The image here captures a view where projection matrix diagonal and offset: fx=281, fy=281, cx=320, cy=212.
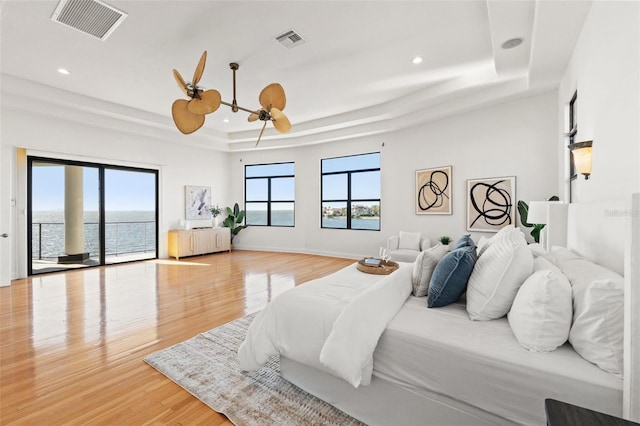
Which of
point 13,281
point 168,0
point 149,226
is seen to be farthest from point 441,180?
point 13,281

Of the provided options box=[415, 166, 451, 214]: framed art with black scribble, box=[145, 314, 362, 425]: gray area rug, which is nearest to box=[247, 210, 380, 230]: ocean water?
box=[415, 166, 451, 214]: framed art with black scribble

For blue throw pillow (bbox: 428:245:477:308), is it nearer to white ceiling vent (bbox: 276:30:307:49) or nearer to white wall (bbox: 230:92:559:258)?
white ceiling vent (bbox: 276:30:307:49)

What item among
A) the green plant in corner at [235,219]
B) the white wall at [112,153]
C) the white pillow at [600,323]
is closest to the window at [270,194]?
the green plant in corner at [235,219]

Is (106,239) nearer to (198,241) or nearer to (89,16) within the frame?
(198,241)

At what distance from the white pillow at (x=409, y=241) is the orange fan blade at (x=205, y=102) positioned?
431 centimetres

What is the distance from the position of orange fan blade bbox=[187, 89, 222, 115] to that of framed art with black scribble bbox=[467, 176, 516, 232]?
4.60 metres

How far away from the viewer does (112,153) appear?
617 centimetres

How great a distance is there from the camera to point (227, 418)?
1722mm

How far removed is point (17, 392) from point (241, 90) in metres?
4.62

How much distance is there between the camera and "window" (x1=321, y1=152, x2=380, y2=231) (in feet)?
22.5

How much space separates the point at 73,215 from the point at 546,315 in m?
7.62

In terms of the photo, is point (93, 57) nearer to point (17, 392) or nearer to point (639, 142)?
point (17, 392)

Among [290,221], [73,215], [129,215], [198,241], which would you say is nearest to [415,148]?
[290,221]

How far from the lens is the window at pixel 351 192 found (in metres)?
6.85
